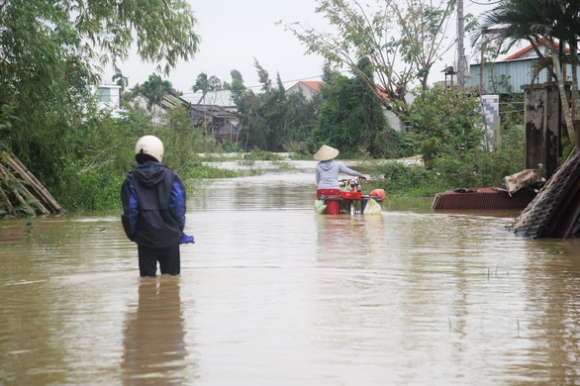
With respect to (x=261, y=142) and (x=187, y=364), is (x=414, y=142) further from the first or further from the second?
(x=261, y=142)

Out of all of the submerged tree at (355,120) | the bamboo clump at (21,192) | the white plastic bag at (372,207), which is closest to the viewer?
the bamboo clump at (21,192)

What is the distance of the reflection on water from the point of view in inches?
209

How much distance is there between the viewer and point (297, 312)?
7.20 meters

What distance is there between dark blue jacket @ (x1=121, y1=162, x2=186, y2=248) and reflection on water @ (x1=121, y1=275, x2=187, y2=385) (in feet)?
1.71

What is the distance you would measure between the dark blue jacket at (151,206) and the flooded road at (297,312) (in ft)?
1.73

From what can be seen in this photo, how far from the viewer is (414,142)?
25.8 m

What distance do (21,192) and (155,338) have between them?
11.1 metres

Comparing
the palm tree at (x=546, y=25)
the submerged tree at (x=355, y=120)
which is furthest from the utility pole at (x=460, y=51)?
the submerged tree at (x=355, y=120)

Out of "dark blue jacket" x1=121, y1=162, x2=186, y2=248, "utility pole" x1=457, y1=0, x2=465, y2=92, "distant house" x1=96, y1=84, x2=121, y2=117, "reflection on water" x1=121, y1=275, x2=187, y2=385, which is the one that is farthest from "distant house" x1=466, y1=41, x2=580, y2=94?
"reflection on water" x1=121, y1=275, x2=187, y2=385

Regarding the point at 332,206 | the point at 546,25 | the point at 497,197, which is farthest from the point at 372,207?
the point at 546,25

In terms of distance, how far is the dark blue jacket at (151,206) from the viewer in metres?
8.12

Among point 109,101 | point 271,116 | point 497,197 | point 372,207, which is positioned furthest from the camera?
point 271,116

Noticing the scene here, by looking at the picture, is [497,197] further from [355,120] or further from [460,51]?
[355,120]

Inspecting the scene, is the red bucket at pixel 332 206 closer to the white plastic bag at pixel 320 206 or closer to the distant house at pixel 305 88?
the white plastic bag at pixel 320 206
